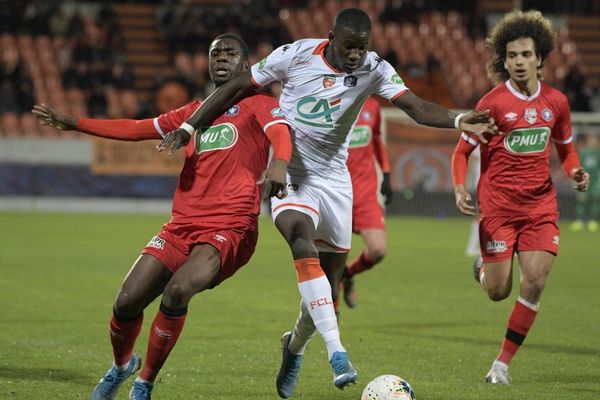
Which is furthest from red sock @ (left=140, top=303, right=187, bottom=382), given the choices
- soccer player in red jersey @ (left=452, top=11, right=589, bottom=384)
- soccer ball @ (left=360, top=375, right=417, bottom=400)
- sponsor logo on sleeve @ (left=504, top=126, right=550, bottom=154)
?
sponsor logo on sleeve @ (left=504, top=126, right=550, bottom=154)

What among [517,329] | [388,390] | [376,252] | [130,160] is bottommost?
[130,160]

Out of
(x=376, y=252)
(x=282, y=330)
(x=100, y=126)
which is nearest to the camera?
(x=100, y=126)

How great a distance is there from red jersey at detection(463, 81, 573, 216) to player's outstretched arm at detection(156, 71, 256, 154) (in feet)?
6.38

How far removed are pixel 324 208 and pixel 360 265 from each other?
427 centimetres

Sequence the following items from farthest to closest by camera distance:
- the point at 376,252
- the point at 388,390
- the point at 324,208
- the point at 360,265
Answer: the point at 360,265 < the point at 376,252 < the point at 324,208 < the point at 388,390

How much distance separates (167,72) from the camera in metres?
29.5

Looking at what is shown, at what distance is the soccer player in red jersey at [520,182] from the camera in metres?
7.78

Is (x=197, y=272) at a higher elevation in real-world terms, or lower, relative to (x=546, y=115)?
lower

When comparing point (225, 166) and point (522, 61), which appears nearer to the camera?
point (225, 166)

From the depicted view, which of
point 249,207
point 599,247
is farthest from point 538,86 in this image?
point 599,247

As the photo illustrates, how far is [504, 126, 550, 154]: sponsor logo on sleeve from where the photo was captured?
7.83 meters

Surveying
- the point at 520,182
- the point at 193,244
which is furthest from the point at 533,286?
the point at 193,244

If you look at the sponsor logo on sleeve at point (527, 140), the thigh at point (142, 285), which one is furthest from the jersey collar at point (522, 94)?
the thigh at point (142, 285)

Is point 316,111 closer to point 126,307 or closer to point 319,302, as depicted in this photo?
point 319,302
